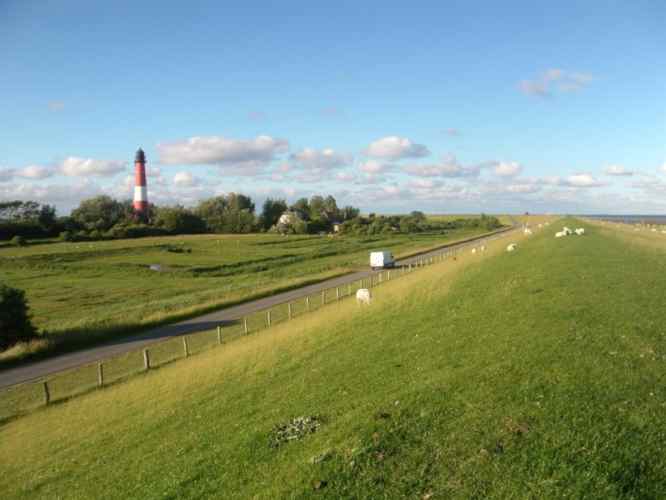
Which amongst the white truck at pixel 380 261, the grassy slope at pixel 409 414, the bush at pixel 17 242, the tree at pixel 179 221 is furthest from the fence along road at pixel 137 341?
the tree at pixel 179 221

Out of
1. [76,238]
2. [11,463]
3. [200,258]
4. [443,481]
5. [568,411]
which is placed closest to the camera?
[443,481]

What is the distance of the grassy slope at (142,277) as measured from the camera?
41906 millimetres

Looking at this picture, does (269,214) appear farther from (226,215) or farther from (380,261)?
(380,261)

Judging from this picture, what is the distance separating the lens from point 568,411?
891cm

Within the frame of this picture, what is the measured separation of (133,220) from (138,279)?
76210mm

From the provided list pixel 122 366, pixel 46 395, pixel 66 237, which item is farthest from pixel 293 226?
pixel 46 395

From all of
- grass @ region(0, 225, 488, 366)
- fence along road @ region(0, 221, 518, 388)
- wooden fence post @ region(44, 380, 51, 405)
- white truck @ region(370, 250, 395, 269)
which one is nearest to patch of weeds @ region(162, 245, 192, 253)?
grass @ region(0, 225, 488, 366)

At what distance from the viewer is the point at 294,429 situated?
1082cm

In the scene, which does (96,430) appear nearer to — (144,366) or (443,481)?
(144,366)

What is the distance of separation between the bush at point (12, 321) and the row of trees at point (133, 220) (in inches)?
Result: 3224

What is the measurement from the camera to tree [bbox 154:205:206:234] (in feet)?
481

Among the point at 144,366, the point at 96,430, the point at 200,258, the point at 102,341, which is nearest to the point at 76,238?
the point at 200,258

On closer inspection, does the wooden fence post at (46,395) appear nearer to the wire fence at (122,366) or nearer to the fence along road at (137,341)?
the wire fence at (122,366)

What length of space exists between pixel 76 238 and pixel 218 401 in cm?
11507
